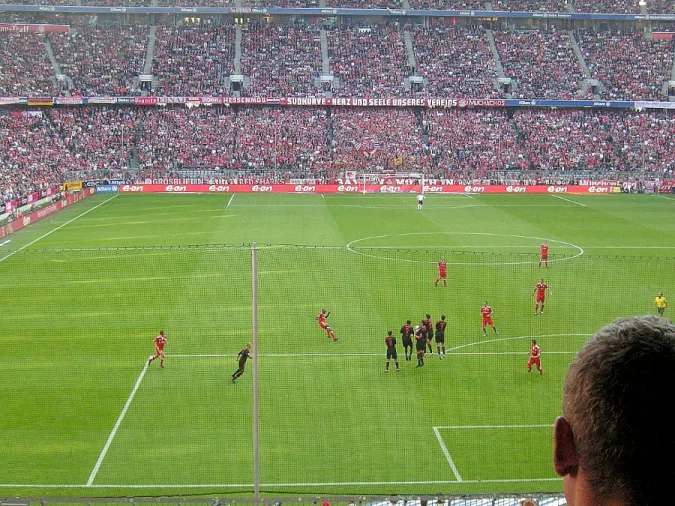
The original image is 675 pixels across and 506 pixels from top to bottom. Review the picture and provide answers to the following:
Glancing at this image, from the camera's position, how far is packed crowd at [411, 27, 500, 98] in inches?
3052

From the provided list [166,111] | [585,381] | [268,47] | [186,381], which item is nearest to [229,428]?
[186,381]

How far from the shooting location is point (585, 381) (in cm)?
199

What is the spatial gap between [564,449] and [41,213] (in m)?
50.8

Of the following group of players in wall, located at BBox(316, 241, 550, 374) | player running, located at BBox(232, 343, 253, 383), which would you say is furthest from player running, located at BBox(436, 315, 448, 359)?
player running, located at BBox(232, 343, 253, 383)

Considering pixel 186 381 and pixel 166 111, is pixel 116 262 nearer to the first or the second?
pixel 186 381

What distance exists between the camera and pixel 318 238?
42562 mm

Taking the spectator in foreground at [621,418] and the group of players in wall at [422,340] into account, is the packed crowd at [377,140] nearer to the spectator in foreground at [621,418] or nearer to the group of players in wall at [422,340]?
the group of players in wall at [422,340]

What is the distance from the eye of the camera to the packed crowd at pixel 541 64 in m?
77.9

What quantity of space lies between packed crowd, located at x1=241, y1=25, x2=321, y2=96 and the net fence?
1712 inches

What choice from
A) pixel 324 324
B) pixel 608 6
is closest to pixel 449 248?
pixel 324 324

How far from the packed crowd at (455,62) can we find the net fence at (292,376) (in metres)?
44.2

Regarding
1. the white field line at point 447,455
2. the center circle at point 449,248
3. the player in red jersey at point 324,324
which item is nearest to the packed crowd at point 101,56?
the center circle at point 449,248

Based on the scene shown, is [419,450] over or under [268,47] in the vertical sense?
under

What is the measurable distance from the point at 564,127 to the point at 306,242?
42.9m
